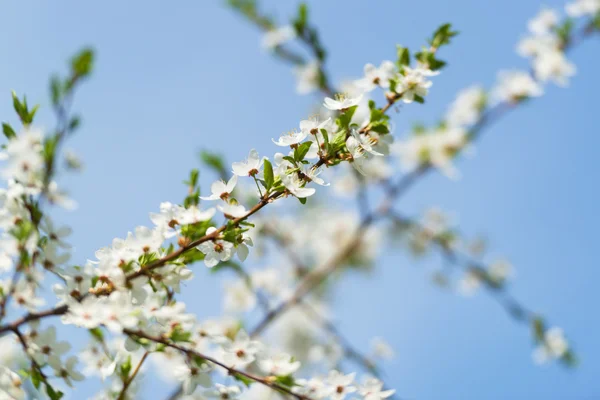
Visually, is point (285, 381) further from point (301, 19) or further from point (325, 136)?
point (301, 19)

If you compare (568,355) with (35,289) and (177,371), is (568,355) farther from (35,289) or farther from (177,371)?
(35,289)

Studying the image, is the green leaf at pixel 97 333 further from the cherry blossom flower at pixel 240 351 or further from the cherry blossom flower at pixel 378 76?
the cherry blossom flower at pixel 378 76

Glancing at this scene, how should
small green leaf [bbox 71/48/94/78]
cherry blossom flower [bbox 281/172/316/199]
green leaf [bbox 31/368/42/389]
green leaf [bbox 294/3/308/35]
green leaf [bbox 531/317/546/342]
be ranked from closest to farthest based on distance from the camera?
cherry blossom flower [bbox 281/172/316/199]
green leaf [bbox 31/368/42/389]
small green leaf [bbox 71/48/94/78]
green leaf [bbox 294/3/308/35]
green leaf [bbox 531/317/546/342]

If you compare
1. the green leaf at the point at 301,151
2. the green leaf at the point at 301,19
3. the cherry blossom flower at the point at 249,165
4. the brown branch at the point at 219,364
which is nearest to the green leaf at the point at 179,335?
the brown branch at the point at 219,364

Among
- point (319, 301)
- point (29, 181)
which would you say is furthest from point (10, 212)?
point (319, 301)

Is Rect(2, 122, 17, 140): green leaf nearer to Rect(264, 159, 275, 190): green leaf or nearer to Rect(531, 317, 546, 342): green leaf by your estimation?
Rect(264, 159, 275, 190): green leaf

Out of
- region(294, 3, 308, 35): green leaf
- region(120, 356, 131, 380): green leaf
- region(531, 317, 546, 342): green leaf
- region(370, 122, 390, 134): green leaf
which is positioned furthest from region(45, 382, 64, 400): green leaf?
region(531, 317, 546, 342): green leaf

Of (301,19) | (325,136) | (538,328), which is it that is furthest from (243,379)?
(538,328)

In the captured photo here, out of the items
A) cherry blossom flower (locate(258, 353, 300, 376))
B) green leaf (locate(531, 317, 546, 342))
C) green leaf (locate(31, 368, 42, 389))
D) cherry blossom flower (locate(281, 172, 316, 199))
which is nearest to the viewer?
cherry blossom flower (locate(281, 172, 316, 199))
